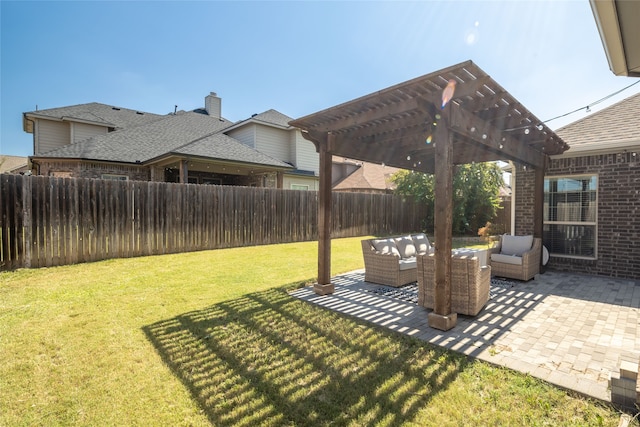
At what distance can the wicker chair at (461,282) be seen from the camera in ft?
13.8

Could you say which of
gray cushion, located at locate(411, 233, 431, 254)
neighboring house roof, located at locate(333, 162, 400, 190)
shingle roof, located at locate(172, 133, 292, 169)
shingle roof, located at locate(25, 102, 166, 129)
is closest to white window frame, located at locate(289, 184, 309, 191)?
shingle roof, located at locate(172, 133, 292, 169)

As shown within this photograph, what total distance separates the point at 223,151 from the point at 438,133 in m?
11.5

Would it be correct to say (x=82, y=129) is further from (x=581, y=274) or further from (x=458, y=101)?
(x=581, y=274)

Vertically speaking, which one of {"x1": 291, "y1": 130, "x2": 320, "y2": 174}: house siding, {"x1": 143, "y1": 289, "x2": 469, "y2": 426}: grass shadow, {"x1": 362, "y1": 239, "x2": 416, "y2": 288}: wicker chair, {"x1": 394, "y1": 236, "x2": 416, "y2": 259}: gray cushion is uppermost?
{"x1": 291, "y1": 130, "x2": 320, "y2": 174}: house siding

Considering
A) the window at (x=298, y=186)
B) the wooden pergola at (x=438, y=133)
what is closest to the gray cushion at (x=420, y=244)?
the wooden pergola at (x=438, y=133)

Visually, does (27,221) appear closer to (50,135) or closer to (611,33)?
(611,33)

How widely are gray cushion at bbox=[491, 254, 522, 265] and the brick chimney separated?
19017mm

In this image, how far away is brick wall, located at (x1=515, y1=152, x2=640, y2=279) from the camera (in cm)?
648

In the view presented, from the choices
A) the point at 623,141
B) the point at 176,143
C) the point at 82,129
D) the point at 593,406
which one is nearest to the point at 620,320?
the point at 593,406

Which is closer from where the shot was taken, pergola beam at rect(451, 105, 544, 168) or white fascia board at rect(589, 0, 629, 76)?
white fascia board at rect(589, 0, 629, 76)

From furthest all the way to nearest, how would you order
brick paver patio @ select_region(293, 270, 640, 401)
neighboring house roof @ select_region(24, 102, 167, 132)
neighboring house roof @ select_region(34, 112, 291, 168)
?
neighboring house roof @ select_region(24, 102, 167, 132) → neighboring house roof @ select_region(34, 112, 291, 168) → brick paver patio @ select_region(293, 270, 640, 401)

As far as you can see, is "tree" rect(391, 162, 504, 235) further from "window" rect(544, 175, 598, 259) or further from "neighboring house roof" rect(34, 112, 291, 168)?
"window" rect(544, 175, 598, 259)

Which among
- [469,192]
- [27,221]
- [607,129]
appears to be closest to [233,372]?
[27,221]

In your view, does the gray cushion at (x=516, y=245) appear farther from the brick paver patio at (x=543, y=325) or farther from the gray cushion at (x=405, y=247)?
the gray cushion at (x=405, y=247)
